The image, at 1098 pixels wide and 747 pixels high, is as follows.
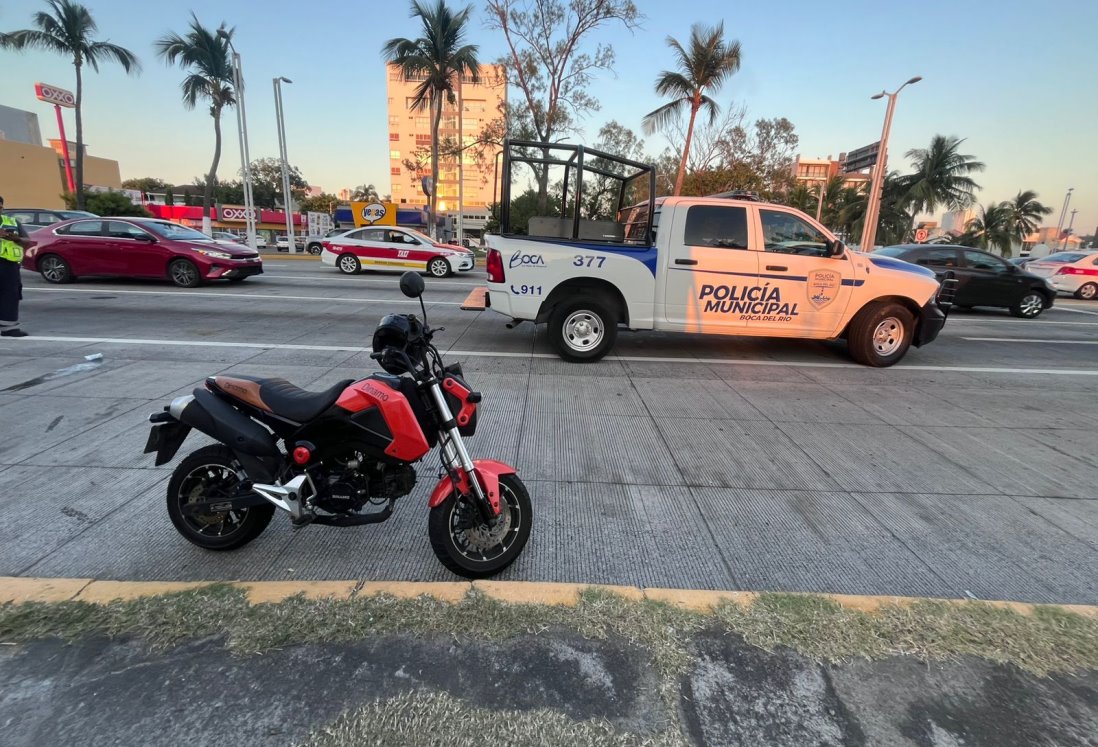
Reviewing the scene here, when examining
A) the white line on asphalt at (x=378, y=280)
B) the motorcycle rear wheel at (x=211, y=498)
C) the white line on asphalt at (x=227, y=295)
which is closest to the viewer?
the motorcycle rear wheel at (x=211, y=498)

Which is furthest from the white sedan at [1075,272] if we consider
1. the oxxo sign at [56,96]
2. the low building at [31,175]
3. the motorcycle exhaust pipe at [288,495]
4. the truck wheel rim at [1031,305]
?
the low building at [31,175]

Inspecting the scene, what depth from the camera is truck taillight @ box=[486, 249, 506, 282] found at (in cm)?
679

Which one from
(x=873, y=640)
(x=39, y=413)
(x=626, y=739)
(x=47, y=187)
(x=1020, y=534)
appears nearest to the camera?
(x=626, y=739)

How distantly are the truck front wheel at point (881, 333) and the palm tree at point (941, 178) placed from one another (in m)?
40.6

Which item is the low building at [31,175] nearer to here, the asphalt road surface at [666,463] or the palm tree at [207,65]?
the palm tree at [207,65]

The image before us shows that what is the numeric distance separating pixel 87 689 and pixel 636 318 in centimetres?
603

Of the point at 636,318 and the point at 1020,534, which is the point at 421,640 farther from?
the point at 636,318

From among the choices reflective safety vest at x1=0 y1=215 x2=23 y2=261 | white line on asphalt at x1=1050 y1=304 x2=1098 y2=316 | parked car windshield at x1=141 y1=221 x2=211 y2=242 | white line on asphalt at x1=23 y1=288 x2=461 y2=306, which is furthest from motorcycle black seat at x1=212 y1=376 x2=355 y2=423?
white line on asphalt at x1=1050 y1=304 x2=1098 y2=316

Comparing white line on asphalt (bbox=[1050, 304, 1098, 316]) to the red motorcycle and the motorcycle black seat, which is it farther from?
the motorcycle black seat

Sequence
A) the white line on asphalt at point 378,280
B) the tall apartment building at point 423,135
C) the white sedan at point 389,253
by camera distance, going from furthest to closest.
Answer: the tall apartment building at point 423,135 → the white sedan at point 389,253 → the white line on asphalt at point 378,280

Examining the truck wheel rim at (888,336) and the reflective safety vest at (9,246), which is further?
the truck wheel rim at (888,336)

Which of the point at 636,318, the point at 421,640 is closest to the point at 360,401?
the point at 421,640

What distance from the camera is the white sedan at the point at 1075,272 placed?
651 inches

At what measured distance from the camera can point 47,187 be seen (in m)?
49.8
